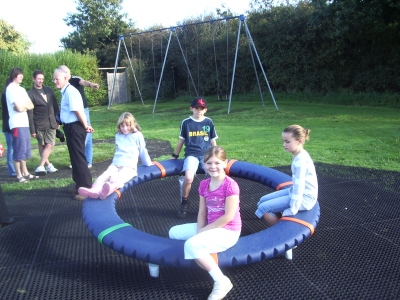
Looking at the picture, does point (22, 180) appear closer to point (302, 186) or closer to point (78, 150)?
point (78, 150)

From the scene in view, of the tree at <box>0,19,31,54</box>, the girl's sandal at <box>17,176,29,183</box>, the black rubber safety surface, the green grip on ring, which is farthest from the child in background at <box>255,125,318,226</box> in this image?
the tree at <box>0,19,31,54</box>

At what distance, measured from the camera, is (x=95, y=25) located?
3148 centimetres

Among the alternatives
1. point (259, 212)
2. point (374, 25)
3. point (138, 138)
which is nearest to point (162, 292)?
point (259, 212)

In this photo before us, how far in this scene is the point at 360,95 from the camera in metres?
14.6

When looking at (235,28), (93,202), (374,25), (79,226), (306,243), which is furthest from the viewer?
(235,28)

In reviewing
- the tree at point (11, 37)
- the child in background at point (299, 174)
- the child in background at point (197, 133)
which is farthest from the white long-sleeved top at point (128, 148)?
the tree at point (11, 37)

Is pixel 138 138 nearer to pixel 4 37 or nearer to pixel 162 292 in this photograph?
pixel 162 292

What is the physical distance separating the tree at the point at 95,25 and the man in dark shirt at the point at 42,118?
2364cm

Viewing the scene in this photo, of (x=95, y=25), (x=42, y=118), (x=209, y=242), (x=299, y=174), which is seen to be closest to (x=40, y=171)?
(x=42, y=118)

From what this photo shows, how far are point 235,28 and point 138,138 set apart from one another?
14.6 metres

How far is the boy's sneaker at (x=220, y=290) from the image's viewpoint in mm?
2398

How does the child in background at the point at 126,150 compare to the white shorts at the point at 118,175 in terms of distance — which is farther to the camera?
the child in background at the point at 126,150

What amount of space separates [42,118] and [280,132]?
5624 mm

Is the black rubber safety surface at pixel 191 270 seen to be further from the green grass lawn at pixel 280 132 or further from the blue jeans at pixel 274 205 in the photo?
the green grass lawn at pixel 280 132
